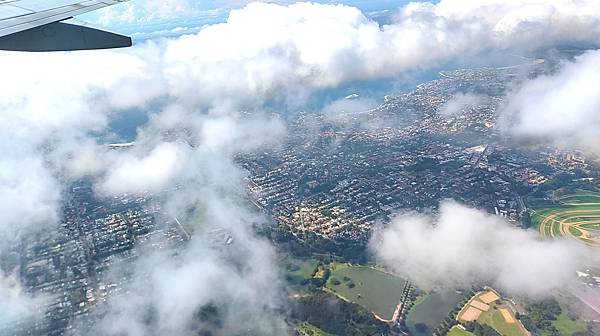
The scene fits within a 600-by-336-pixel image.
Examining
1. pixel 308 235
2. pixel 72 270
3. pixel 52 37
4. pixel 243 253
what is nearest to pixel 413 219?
pixel 308 235

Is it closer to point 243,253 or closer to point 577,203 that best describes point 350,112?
point 577,203

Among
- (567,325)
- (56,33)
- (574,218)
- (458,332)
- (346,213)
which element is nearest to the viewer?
(56,33)

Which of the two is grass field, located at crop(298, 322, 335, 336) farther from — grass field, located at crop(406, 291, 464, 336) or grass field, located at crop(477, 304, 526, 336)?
grass field, located at crop(477, 304, 526, 336)

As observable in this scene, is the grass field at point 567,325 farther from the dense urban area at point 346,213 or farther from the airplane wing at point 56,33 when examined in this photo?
the airplane wing at point 56,33

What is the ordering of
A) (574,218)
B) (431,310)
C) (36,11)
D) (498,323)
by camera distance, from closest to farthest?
(36,11)
(498,323)
(431,310)
(574,218)

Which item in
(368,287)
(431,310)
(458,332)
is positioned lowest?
(368,287)

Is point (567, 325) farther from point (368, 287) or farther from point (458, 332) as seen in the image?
point (368, 287)

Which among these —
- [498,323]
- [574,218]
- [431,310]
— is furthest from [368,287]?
[574,218]
